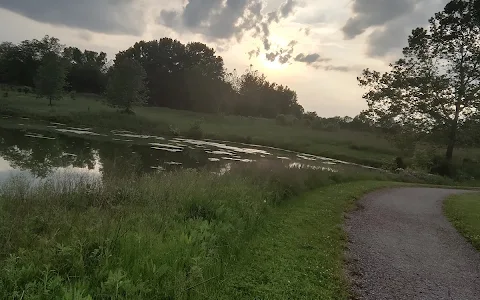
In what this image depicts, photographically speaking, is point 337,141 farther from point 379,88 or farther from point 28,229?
point 28,229

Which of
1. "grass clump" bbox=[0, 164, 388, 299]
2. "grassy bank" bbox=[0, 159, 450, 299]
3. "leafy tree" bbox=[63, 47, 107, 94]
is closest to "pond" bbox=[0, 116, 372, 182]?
"grass clump" bbox=[0, 164, 388, 299]

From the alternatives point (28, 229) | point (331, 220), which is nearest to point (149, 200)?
point (28, 229)

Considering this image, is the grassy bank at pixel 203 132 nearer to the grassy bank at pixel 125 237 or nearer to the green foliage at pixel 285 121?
the green foliage at pixel 285 121

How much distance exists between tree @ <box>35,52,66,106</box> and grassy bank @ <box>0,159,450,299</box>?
5641 cm

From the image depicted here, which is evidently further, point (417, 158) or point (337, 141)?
point (337, 141)

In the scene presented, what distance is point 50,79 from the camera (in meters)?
60.1

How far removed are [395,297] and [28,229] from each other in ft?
25.1

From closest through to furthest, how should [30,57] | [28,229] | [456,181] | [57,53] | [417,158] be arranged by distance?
[28,229] < [456,181] < [417,158] < [57,53] < [30,57]

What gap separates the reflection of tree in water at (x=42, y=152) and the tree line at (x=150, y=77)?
31846 millimetres

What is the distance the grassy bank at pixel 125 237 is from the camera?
5.36 m

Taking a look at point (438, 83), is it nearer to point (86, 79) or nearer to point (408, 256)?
point (408, 256)

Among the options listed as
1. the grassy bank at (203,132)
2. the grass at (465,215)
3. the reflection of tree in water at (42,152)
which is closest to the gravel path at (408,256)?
the grass at (465,215)

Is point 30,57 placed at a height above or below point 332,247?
above

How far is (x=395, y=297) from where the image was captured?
6762mm
